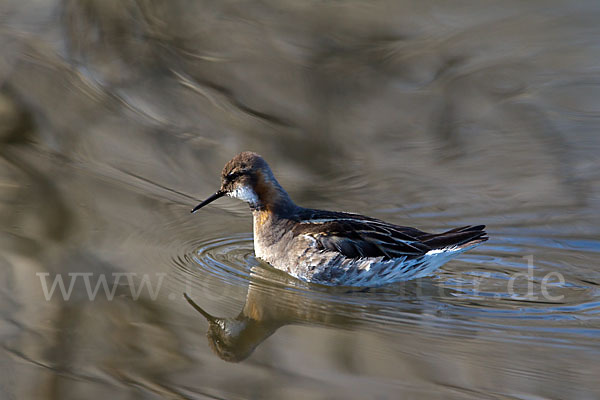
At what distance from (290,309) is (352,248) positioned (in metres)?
1.00

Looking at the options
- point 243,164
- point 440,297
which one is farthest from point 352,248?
point 243,164

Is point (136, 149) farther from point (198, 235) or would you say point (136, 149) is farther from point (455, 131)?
point (455, 131)

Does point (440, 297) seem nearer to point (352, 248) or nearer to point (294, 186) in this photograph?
point (352, 248)

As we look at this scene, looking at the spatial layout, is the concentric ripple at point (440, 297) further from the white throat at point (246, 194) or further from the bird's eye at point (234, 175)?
the bird's eye at point (234, 175)

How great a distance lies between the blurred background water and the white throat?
0.42 meters

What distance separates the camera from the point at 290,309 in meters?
6.74

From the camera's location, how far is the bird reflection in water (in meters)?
6.18

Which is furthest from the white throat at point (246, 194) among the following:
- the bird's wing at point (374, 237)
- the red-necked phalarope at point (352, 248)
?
the bird's wing at point (374, 237)

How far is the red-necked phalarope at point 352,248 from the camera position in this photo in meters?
7.43

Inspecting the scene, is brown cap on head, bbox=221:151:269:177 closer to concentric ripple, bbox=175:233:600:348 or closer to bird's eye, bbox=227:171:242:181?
bird's eye, bbox=227:171:242:181

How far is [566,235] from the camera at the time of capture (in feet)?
27.3

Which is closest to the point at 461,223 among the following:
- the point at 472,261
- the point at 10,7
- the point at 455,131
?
the point at 472,261

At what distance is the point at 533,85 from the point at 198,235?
5083 millimetres

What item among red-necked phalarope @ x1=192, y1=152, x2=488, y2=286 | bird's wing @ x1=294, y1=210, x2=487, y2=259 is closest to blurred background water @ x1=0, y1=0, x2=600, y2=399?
red-necked phalarope @ x1=192, y1=152, x2=488, y2=286
